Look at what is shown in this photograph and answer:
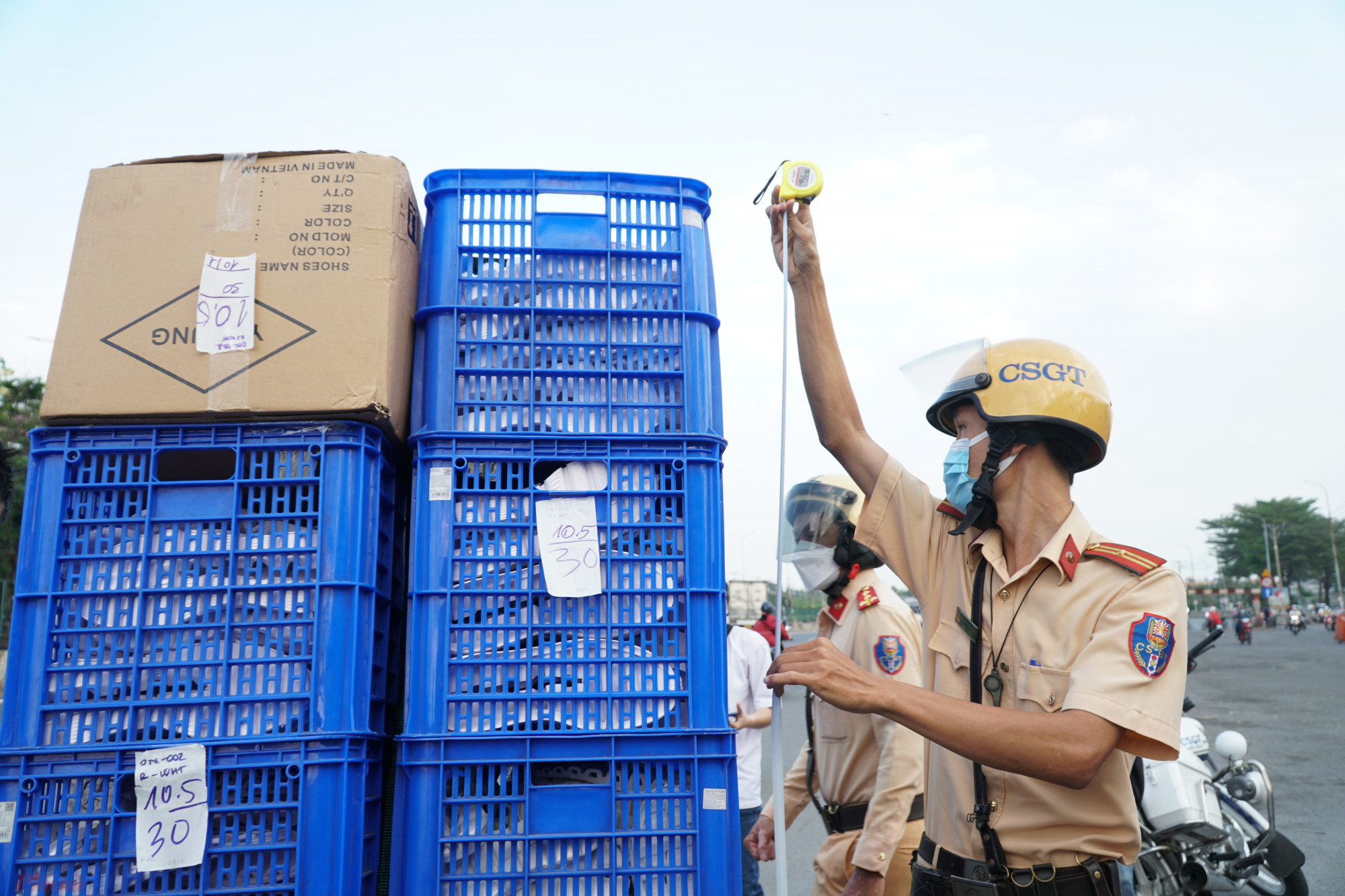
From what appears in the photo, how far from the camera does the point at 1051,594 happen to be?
83.8 inches

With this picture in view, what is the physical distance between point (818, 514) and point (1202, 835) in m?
3.45

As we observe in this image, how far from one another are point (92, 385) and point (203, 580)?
1.77ft

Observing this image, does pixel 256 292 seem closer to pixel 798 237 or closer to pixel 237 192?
pixel 237 192


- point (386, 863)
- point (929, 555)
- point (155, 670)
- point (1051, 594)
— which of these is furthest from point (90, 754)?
point (1051, 594)

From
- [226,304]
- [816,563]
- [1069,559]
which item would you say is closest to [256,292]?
[226,304]

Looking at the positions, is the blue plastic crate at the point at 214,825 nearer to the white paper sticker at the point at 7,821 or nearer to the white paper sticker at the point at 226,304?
the white paper sticker at the point at 7,821

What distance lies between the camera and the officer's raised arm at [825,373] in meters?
2.44

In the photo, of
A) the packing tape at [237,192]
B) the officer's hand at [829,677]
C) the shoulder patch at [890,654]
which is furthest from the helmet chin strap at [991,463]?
the packing tape at [237,192]

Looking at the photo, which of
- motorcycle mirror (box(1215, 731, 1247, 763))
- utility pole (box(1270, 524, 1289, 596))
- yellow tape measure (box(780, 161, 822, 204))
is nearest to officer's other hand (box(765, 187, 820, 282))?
yellow tape measure (box(780, 161, 822, 204))

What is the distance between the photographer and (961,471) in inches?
89.4

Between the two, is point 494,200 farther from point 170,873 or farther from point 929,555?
point 170,873

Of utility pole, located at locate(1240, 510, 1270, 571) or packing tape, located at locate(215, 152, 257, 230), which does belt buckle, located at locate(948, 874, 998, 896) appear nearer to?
packing tape, located at locate(215, 152, 257, 230)

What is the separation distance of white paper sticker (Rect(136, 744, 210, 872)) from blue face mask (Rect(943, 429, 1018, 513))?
73.6 inches

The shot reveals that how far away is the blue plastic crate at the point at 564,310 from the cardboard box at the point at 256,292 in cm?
13
